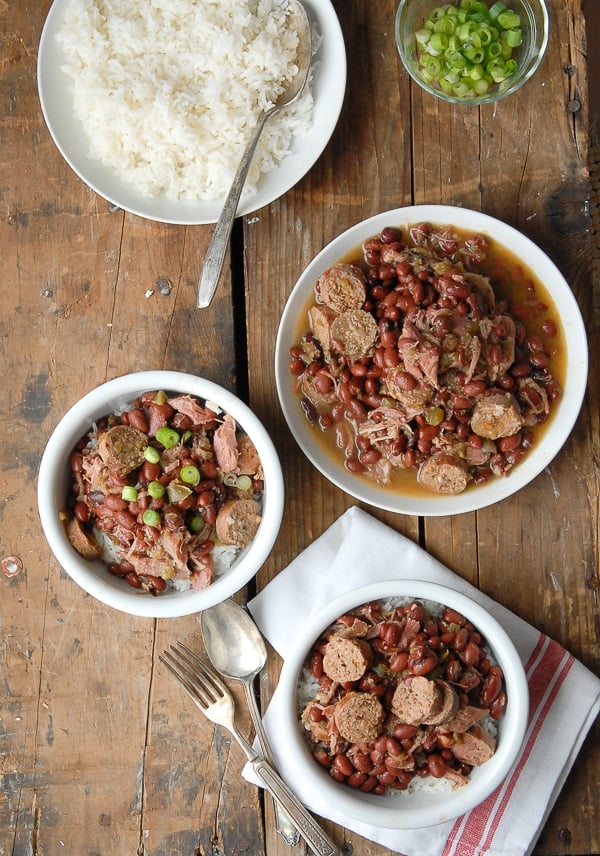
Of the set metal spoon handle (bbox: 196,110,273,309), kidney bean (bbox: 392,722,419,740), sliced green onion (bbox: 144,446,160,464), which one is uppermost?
metal spoon handle (bbox: 196,110,273,309)

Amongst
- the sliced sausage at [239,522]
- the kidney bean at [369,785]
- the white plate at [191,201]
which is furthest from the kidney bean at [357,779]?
the white plate at [191,201]

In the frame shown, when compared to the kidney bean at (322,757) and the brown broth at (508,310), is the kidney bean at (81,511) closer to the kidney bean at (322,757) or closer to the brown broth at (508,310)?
the brown broth at (508,310)

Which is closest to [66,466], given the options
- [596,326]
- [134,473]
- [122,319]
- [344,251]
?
[134,473]

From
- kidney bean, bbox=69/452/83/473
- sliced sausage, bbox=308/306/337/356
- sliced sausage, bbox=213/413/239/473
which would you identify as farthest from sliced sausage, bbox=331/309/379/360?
kidney bean, bbox=69/452/83/473

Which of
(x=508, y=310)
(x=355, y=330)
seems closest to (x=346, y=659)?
(x=355, y=330)

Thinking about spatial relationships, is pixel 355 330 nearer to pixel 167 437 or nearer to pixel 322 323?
pixel 322 323

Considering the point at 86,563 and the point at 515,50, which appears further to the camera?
the point at 515,50

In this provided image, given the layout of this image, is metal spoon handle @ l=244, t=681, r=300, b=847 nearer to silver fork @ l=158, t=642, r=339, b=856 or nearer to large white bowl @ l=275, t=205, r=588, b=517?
silver fork @ l=158, t=642, r=339, b=856
